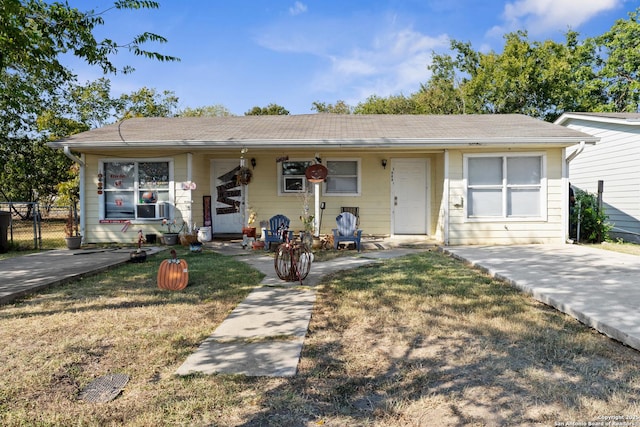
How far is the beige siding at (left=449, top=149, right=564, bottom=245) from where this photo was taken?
28.5ft

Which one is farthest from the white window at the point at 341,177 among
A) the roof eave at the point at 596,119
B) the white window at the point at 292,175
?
the roof eave at the point at 596,119

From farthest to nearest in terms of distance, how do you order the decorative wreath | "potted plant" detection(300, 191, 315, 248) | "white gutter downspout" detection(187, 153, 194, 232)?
the decorative wreath → "white gutter downspout" detection(187, 153, 194, 232) → "potted plant" detection(300, 191, 315, 248)

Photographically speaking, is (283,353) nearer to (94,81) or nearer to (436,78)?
(94,81)

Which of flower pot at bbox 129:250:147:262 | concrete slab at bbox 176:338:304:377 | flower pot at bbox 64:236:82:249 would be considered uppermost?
flower pot at bbox 64:236:82:249

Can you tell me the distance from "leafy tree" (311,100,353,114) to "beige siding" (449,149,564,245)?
2403cm

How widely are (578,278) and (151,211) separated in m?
8.87

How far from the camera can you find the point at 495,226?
8.77 m

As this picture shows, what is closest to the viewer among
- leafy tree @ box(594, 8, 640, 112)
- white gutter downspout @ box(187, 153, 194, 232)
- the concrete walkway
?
the concrete walkway

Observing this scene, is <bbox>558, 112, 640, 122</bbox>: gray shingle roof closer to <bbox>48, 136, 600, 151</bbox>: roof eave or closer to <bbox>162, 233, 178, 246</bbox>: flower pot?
<bbox>48, 136, 600, 151</bbox>: roof eave

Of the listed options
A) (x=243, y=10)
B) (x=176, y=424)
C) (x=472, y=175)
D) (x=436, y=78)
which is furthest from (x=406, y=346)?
(x=436, y=78)

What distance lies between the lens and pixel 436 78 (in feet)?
85.4

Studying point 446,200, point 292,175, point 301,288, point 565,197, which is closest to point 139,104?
point 292,175

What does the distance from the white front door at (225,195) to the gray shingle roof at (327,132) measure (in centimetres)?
105

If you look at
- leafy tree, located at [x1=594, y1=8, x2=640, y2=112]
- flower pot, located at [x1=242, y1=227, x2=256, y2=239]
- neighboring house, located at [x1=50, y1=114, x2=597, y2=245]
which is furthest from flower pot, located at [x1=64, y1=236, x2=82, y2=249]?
leafy tree, located at [x1=594, y1=8, x2=640, y2=112]
